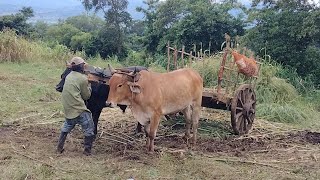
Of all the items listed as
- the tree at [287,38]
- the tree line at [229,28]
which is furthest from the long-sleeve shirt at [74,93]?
the tree at [287,38]

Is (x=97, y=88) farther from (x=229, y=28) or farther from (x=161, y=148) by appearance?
(x=229, y=28)

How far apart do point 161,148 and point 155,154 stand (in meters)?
0.37

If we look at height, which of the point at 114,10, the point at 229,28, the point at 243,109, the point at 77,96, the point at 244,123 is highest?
the point at 114,10

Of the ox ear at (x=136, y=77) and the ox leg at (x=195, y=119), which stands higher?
the ox ear at (x=136, y=77)

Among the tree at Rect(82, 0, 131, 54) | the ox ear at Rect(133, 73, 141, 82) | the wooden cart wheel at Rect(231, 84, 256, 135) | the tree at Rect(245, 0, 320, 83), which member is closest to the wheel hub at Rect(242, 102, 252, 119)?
the wooden cart wheel at Rect(231, 84, 256, 135)

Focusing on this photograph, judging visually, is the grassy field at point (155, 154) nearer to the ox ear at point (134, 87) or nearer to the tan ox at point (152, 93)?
the tan ox at point (152, 93)

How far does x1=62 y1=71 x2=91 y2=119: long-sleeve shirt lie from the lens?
20.9 ft

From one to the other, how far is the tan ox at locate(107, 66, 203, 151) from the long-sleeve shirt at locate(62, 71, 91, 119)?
0.40 meters

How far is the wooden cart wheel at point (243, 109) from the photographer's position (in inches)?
321

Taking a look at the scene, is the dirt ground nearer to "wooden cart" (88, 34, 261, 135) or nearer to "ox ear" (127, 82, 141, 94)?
"wooden cart" (88, 34, 261, 135)

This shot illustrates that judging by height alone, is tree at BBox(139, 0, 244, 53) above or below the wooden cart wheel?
above

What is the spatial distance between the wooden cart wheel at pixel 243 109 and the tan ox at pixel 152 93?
35.6 inches

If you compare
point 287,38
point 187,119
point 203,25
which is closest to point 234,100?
point 187,119

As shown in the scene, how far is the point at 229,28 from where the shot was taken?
66.0ft
